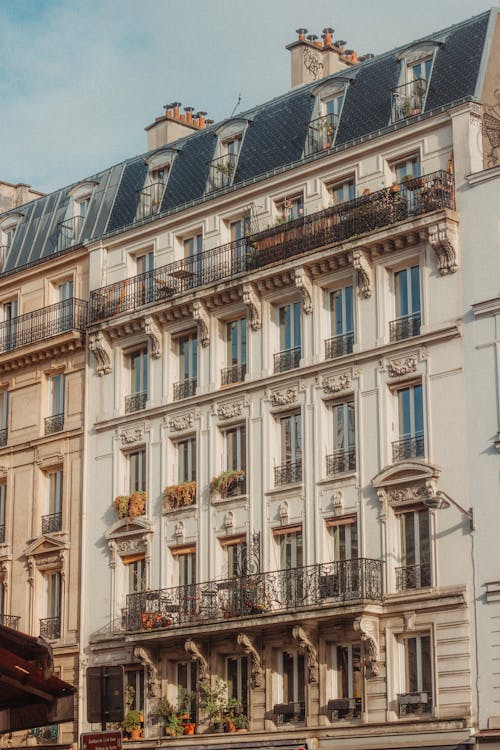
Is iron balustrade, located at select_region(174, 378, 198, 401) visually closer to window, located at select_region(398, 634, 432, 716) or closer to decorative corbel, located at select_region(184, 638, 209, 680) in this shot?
decorative corbel, located at select_region(184, 638, 209, 680)

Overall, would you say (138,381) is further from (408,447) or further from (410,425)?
(408,447)

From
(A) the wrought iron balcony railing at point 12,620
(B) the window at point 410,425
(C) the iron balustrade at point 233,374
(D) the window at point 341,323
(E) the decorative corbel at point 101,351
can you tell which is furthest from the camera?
(A) the wrought iron balcony railing at point 12,620

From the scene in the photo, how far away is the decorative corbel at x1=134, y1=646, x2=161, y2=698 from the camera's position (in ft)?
126

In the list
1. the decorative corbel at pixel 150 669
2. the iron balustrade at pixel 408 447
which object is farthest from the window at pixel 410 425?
the decorative corbel at pixel 150 669

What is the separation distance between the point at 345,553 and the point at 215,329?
25.6ft

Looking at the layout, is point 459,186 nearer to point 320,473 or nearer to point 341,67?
point 320,473

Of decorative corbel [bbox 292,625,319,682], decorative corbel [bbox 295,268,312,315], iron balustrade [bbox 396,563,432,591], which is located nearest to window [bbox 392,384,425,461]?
iron balustrade [bbox 396,563,432,591]

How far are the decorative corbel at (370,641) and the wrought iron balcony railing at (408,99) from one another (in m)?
12.4

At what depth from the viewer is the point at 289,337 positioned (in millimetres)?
38656

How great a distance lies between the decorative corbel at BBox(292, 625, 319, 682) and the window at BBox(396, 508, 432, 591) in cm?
255

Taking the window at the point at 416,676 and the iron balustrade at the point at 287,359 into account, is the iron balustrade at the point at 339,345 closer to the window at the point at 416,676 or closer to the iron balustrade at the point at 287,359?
the iron balustrade at the point at 287,359

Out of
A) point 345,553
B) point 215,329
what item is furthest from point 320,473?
point 215,329

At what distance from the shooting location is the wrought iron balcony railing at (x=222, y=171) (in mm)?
41400

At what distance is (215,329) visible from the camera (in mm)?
40188
